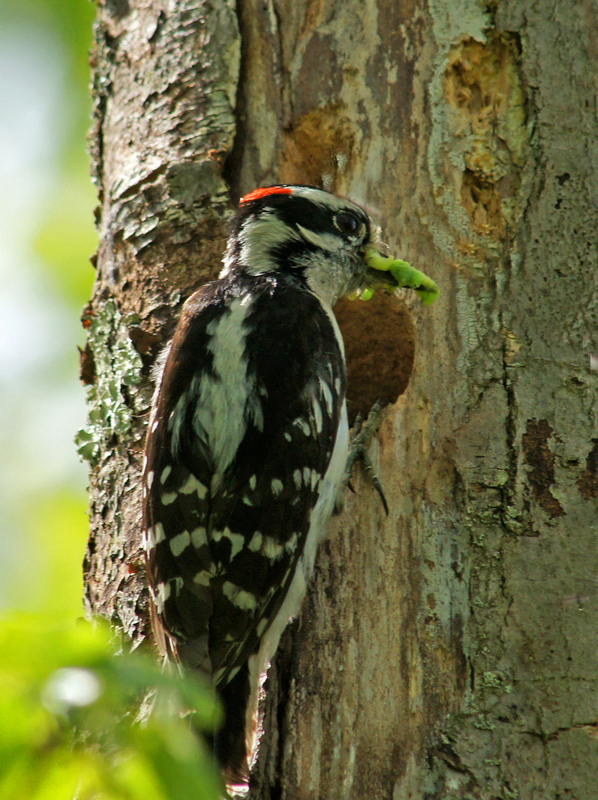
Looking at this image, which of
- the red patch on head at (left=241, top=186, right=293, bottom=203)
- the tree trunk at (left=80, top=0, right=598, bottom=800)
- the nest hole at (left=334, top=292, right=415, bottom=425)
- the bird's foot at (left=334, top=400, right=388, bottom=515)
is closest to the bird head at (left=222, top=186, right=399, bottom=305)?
the red patch on head at (left=241, top=186, right=293, bottom=203)

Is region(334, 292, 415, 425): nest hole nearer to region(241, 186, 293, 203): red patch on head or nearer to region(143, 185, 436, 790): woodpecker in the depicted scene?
region(143, 185, 436, 790): woodpecker

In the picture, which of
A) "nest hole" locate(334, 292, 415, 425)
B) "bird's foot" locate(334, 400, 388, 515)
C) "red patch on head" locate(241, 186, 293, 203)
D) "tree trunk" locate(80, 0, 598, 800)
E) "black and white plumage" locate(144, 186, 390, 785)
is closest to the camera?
"tree trunk" locate(80, 0, 598, 800)

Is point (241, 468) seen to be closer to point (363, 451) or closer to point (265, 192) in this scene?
point (363, 451)

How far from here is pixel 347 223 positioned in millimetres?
3156

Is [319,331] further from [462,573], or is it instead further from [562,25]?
[562,25]

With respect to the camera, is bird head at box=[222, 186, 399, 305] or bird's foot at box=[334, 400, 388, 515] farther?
bird head at box=[222, 186, 399, 305]

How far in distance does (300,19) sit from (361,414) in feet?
5.22

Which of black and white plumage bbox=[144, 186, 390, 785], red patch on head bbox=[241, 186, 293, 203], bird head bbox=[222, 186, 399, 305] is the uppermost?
red patch on head bbox=[241, 186, 293, 203]

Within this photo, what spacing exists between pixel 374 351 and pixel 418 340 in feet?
3.10

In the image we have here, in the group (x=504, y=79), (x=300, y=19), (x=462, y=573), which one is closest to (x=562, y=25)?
(x=504, y=79)

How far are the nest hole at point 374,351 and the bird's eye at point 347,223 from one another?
0.38m

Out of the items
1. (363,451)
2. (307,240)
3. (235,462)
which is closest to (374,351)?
(307,240)

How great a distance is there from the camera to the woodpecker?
99.1 inches

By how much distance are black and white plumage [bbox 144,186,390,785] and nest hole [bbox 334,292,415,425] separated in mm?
603
